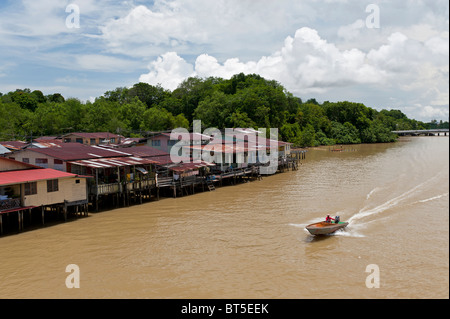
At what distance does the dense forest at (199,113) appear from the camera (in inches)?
2921

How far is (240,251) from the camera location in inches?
806

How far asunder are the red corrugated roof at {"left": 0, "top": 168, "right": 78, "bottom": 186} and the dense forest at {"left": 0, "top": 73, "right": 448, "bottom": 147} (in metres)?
26.7

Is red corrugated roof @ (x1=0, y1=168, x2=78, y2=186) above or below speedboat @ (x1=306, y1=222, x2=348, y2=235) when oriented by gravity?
above

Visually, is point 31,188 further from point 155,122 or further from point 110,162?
point 155,122

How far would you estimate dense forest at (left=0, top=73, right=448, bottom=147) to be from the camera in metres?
74.2

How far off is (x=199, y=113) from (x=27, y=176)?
65.8m

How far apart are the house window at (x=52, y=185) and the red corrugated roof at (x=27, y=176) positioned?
41cm

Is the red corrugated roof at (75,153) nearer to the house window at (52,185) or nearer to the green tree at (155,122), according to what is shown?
the house window at (52,185)

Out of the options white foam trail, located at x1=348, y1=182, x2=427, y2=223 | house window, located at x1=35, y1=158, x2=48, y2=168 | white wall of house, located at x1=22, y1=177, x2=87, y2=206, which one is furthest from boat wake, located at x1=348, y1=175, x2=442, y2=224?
house window, located at x1=35, y1=158, x2=48, y2=168

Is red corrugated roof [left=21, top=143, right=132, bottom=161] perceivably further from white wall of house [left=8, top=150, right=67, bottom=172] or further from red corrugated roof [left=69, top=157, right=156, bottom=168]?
red corrugated roof [left=69, top=157, right=156, bottom=168]

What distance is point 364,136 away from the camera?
116750mm

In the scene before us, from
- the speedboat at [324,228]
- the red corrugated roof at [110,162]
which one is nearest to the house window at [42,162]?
the red corrugated roof at [110,162]

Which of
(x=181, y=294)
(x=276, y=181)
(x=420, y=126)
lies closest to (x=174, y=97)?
(x=276, y=181)

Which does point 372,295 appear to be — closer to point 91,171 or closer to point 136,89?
point 91,171
